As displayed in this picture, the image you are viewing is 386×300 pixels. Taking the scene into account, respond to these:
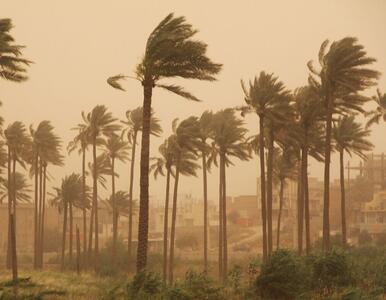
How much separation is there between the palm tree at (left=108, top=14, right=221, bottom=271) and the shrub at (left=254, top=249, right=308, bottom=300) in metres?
5.28

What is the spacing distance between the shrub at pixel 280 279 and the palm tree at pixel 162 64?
17.3 feet

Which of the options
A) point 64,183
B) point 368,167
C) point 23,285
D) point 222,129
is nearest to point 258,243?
point 368,167

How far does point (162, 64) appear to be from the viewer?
75.5 ft

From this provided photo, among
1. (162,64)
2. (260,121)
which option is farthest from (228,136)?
(162,64)

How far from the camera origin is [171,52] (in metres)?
22.8

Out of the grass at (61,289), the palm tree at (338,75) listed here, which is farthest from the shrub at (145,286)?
the palm tree at (338,75)

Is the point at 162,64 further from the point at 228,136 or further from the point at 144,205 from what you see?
the point at 228,136

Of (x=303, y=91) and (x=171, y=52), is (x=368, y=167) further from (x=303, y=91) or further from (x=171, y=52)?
(x=171, y=52)

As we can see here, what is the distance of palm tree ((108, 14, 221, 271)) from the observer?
72.5 feet

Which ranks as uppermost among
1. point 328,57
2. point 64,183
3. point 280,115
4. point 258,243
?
point 328,57

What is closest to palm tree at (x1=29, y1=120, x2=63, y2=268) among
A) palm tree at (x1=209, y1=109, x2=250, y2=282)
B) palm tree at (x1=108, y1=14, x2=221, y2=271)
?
palm tree at (x1=209, y1=109, x2=250, y2=282)

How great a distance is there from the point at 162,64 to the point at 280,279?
34.1ft

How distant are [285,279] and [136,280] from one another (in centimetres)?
555

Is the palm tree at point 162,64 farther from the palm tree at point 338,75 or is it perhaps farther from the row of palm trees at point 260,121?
the palm tree at point 338,75
